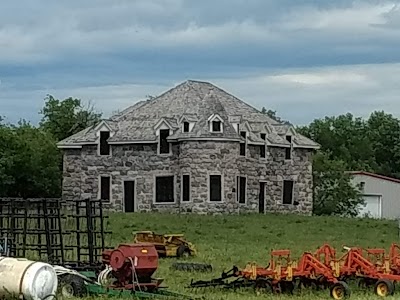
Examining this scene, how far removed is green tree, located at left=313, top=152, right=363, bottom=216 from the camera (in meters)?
66.2

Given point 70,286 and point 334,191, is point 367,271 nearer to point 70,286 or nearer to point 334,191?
point 70,286

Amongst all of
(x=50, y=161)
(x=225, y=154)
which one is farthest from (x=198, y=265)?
(x=50, y=161)

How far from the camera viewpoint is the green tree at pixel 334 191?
217 feet

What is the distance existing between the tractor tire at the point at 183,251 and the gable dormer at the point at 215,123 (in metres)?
22.8

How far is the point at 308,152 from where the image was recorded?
57.8 m

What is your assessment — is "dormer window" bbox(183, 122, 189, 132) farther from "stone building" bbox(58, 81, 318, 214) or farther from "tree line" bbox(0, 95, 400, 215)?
"tree line" bbox(0, 95, 400, 215)

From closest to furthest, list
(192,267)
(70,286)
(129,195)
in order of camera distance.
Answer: (70,286) → (192,267) → (129,195)

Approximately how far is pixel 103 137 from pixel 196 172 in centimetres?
593

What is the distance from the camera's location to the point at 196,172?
51250mm

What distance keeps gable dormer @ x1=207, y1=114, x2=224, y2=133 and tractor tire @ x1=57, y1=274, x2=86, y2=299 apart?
110 feet

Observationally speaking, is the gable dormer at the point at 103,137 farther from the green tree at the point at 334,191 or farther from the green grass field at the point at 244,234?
the green tree at the point at 334,191

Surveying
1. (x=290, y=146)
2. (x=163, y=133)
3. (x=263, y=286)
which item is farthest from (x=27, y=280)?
(x=290, y=146)

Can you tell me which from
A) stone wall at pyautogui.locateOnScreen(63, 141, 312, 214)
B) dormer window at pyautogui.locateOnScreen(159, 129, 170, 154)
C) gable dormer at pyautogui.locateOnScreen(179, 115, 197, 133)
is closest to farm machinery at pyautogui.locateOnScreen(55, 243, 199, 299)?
stone wall at pyautogui.locateOnScreen(63, 141, 312, 214)

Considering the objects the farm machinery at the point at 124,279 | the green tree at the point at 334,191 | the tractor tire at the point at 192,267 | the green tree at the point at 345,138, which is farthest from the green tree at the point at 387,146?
the farm machinery at the point at 124,279
